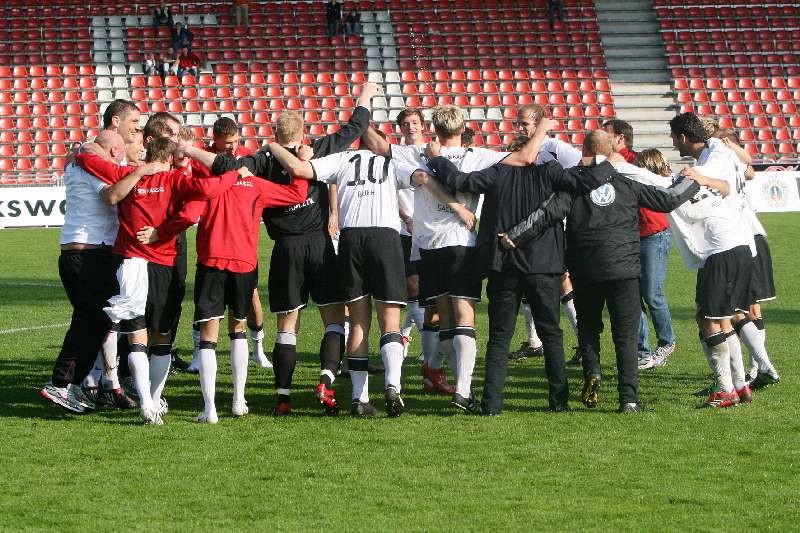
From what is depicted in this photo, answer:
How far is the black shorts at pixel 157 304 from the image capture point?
7.97 meters

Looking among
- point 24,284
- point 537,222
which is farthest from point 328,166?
point 24,284

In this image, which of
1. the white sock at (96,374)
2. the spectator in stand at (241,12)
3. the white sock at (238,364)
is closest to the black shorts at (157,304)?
the white sock at (238,364)

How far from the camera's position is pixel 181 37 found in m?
32.9

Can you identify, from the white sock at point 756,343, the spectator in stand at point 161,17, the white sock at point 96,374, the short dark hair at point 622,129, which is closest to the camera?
the white sock at point 96,374

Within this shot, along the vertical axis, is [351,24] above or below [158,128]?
above

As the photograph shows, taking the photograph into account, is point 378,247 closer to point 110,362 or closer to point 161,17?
point 110,362

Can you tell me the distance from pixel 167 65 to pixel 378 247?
25873 mm

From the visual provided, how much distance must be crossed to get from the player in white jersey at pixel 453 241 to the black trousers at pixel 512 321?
6.3 inches

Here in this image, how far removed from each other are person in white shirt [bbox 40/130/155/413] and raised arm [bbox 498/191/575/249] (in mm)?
2740

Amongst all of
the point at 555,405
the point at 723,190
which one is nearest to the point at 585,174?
the point at 723,190

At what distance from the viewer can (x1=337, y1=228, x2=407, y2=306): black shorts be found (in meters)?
8.18

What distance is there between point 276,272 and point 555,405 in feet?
7.06

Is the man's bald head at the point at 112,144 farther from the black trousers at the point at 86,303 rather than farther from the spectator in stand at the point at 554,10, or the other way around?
the spectator in stand at the point at 554,10

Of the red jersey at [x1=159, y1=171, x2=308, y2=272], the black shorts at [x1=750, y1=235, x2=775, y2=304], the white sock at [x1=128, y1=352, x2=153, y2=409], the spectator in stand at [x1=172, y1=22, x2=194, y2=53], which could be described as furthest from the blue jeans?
the spectator in stand at [x1=172, y1=22, x2=194, y2=53]
